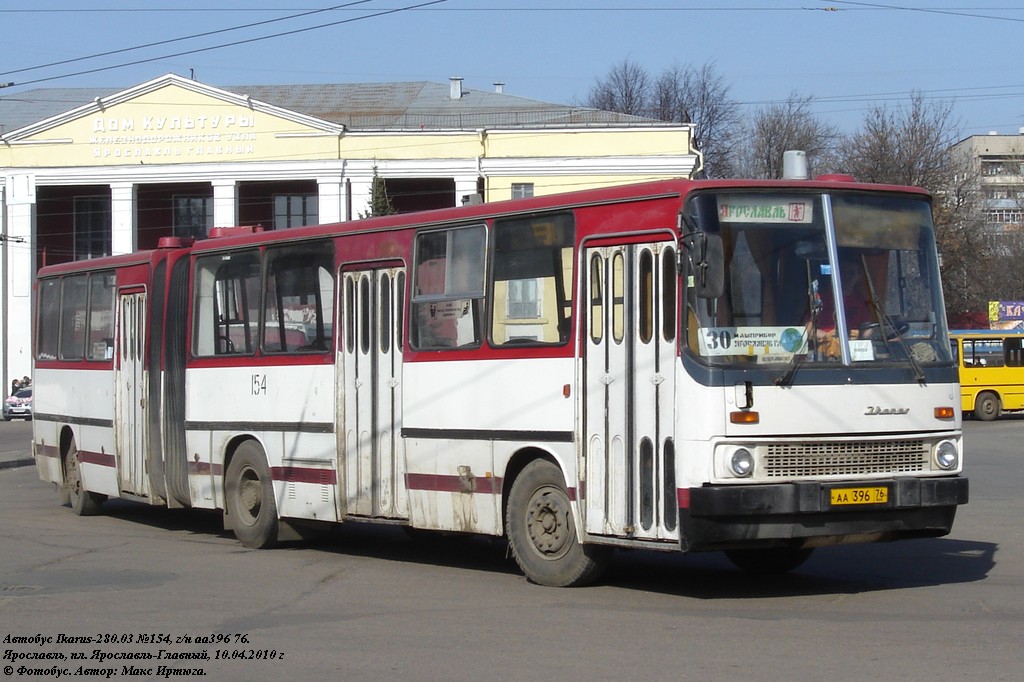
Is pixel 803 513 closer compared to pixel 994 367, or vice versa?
pixel 803 513

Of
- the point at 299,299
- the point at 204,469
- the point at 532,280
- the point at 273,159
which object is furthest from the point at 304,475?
the point at 273,159

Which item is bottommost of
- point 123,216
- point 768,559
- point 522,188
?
point 768,559

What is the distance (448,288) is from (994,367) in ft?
108

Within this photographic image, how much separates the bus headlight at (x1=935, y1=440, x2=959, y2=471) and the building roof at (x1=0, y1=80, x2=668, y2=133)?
42980 millimetres

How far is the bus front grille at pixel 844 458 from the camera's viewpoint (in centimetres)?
934

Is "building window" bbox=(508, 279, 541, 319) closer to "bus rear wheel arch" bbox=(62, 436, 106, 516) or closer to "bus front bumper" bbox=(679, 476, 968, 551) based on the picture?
"bus front bumper" bbox=(679, 476, 968, 551)

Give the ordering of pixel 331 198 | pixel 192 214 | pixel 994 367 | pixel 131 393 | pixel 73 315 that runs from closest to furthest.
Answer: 1. pixel 131 393
2. pixel 73 315
3. pixel 994 367
4. pixel 331 198
5. pixel 192 214

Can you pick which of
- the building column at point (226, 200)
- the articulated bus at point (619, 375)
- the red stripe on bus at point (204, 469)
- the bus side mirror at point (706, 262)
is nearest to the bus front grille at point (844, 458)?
the articulated bus at point (619, 375)

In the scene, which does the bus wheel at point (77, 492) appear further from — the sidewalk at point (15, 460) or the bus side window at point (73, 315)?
the sidewalk at point (15, 460)

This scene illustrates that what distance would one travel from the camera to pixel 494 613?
9352mm

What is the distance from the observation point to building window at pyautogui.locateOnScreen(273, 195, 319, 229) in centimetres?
5594

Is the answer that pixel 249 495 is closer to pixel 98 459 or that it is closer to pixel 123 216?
pixel 98 459

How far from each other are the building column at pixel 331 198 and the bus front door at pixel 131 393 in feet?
123

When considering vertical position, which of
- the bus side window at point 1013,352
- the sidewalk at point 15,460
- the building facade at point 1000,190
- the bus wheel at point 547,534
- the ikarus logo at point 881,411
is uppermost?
the building facade at point 1000,190
